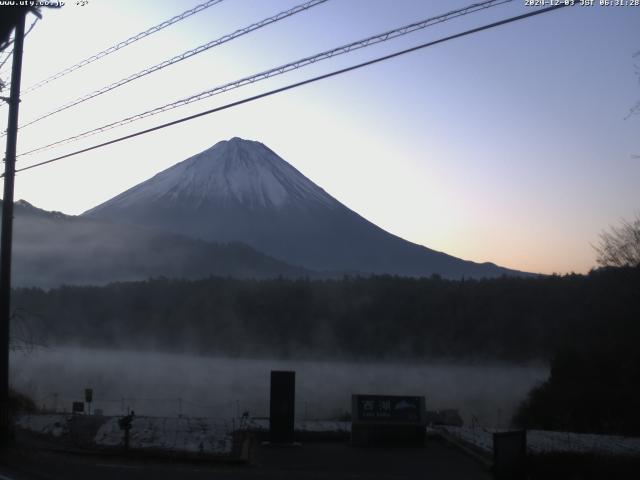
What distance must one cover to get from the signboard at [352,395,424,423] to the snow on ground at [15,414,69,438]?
7.88 meters

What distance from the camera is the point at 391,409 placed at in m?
21.8

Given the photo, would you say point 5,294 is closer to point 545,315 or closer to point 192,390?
point 192,390

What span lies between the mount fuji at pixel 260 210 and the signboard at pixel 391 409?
11353 cm

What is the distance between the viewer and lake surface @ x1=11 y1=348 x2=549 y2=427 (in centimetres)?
4481

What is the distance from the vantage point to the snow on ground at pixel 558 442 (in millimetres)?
19406

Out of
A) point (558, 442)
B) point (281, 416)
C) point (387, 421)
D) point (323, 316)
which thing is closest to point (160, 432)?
point (281, 416)

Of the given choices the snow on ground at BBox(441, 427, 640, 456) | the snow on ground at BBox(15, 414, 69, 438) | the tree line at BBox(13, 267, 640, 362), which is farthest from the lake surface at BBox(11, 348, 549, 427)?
the snow on ground at BBox(15, 414, 69, 438)

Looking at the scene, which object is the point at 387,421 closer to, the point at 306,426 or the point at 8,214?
the point at 306,426

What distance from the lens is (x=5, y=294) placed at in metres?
18.8

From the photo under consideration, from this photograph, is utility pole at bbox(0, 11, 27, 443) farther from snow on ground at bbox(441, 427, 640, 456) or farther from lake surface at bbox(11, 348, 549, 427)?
lake surface at bbox(11, 348, 549, 427)

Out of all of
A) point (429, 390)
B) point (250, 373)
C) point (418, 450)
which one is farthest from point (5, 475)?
point (250, 373)

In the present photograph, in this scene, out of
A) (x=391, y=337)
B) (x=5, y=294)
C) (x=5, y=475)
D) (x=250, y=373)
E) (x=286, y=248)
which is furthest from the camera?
(x=286, y=248)

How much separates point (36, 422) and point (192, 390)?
3524cm

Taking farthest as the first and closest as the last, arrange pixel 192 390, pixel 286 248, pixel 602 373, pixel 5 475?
pixel 286 248 → pixel 192 390 → pixel 602 373 → pixel 5 475
